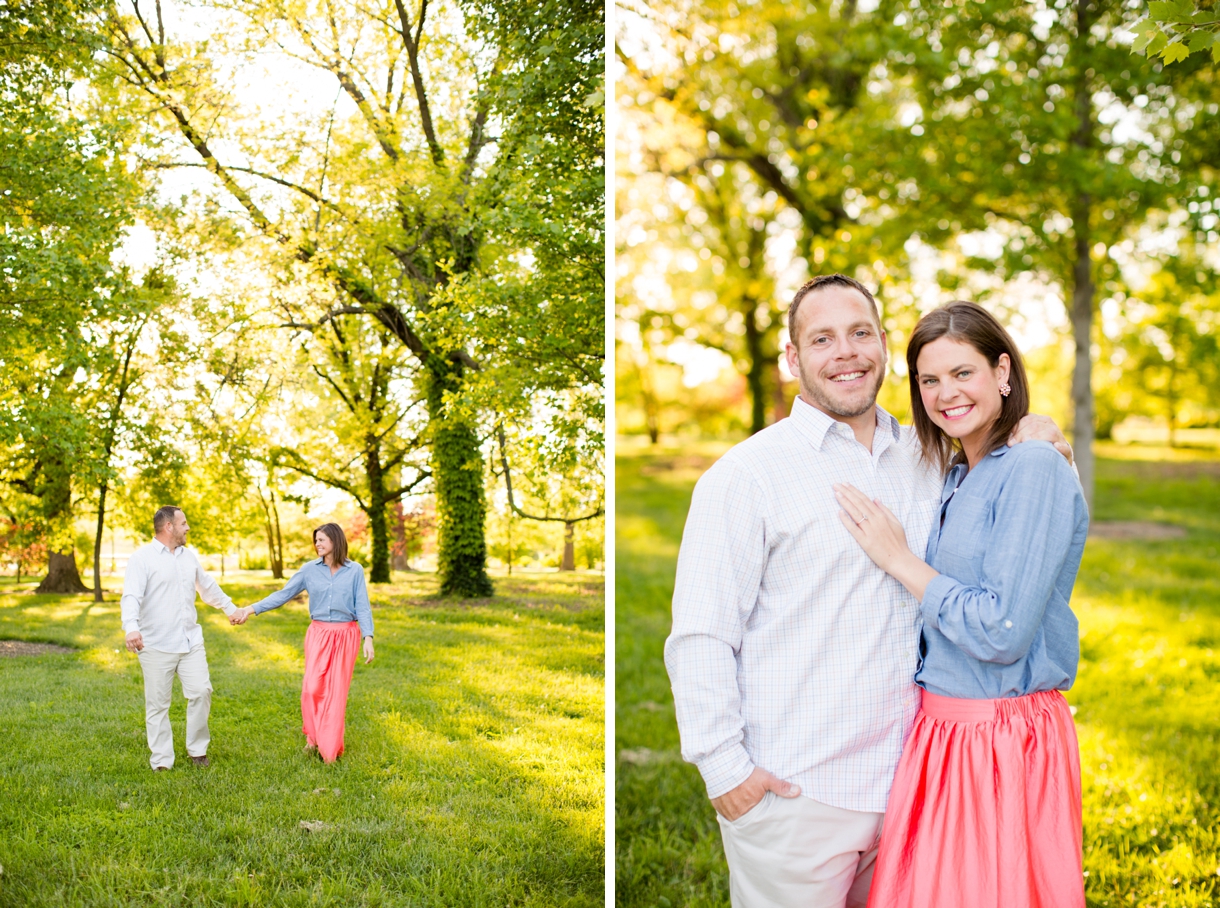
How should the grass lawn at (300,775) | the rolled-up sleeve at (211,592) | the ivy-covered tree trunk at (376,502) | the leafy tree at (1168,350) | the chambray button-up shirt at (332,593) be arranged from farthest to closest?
the leafy tree at (1168,350) → the ivy-covered tree trunk at (376,502) → the chambray button-up shirt at (332,593) → the rolled-up sleeve at (211,592) → the grass lawn at (300,775)

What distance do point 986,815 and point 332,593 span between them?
193cm

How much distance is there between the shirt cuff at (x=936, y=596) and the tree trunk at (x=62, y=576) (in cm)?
231

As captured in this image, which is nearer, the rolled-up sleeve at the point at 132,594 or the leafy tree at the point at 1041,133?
the rolled-up sleeve at the point at 132,594

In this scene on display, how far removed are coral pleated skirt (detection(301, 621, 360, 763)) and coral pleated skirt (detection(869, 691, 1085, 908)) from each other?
5.33 ft

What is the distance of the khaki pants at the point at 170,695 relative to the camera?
249cm

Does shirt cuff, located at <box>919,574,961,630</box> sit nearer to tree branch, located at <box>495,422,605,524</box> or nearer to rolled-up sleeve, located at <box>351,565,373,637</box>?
tree branch, located at <box>495,422,605,524</box>

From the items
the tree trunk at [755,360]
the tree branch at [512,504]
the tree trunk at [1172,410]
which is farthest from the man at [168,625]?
the tree trunk at [1172,410]

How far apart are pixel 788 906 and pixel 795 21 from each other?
27.3 ft

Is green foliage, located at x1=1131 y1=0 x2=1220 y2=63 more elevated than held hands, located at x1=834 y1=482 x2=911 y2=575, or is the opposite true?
green foliage, located at x1=1131 y1=0 x2=1220 y2=63

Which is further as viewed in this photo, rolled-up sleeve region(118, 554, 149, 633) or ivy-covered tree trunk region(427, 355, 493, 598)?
ivy-covered tree trunk region(427, 355, 493, 598)

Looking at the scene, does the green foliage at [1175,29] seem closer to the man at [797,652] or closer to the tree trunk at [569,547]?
the man at [797,652]

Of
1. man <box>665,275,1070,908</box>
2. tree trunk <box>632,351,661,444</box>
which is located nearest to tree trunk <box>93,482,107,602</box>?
man <box>665,275,1070,908</box>

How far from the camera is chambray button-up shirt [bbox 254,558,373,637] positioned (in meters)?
2.72

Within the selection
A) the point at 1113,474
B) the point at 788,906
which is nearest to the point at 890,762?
the point at 788,906
